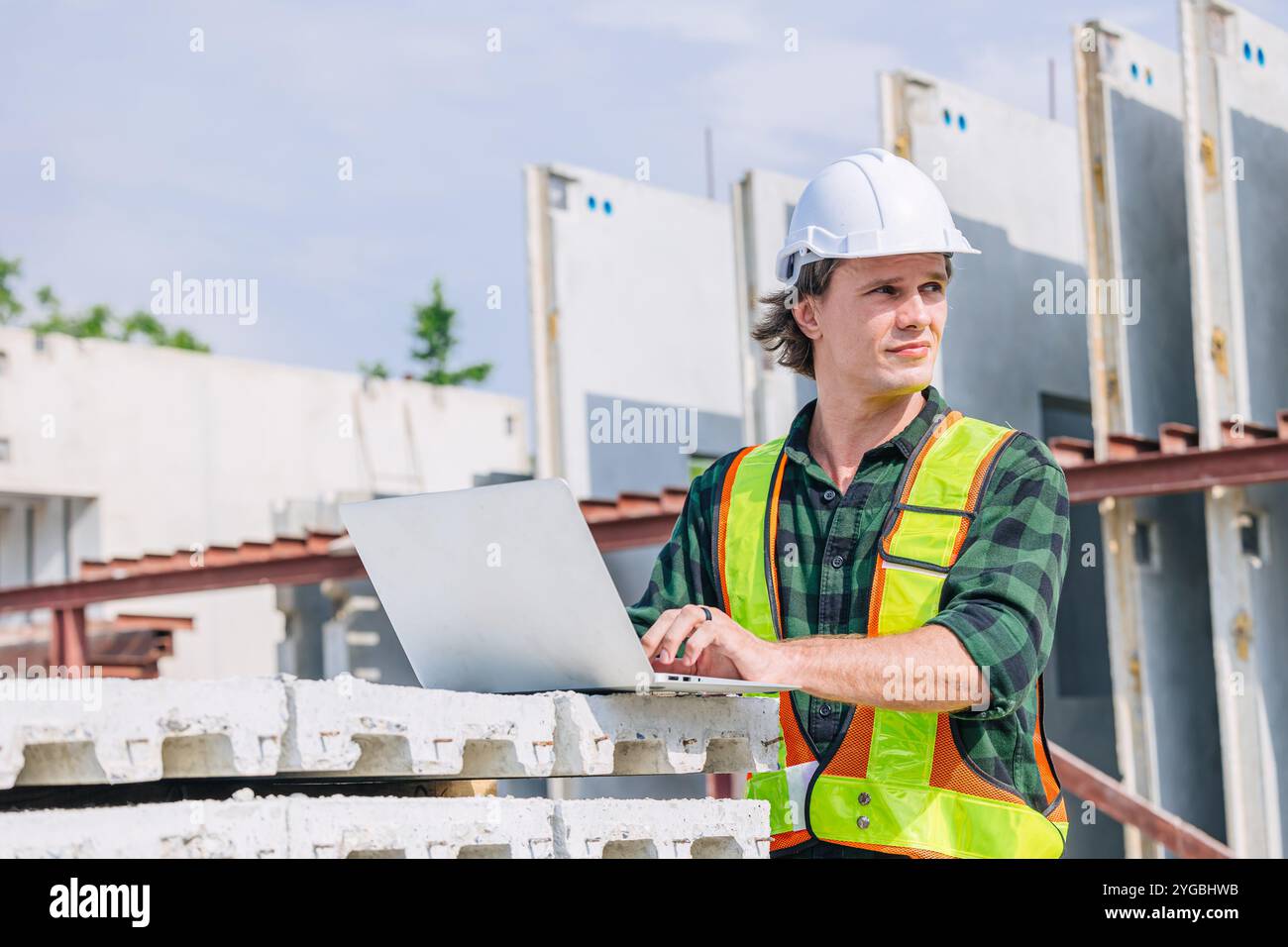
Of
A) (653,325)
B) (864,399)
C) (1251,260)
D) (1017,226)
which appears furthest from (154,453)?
(864,399)

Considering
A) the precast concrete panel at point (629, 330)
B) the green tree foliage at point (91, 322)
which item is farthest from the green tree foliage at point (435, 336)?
the precast concrete panel at point (629, 330)

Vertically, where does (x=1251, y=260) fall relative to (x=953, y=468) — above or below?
above

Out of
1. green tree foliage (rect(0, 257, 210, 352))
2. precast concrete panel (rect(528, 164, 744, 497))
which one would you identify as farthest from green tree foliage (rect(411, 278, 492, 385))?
precast concrete panel (rect(528, 164, 744, 497))

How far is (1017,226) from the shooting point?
1331 cm

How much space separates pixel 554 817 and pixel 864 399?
3.98 ft

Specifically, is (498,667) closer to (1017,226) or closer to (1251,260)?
(1251,260)

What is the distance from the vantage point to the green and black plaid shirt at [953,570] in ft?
9.52

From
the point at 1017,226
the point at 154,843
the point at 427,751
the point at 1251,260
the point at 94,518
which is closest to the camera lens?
the point at 154,843

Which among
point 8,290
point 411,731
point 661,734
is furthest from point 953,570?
point 8,290

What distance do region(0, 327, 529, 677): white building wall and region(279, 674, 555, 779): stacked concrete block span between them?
2295cm

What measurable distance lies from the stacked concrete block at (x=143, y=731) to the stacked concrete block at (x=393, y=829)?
0.16ft

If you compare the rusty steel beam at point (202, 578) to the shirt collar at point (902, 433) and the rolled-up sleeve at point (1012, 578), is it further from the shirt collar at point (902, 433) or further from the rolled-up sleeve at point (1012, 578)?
the rolled-up sleeve at point (1012, 578)

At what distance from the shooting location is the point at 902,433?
10.8ft

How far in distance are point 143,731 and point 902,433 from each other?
5.46 ft
